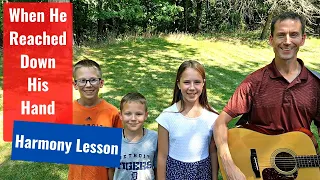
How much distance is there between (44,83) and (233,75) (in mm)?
7321

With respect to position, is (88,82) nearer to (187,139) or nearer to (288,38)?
(187,139)

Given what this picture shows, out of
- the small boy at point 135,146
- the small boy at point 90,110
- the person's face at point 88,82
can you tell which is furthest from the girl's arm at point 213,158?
the person's face at point 88,82

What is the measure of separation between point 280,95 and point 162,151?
2.84ft

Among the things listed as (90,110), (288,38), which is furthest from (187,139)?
(288,38)

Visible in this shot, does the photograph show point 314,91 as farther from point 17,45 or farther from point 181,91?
point 17,45

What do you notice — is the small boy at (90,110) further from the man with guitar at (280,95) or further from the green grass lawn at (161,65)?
the green grass lawn at (161,65)

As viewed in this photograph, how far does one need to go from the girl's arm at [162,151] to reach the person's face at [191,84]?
29cm

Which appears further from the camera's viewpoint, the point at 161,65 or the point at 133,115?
the point at 161,65

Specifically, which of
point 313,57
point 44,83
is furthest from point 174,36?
point 44,83

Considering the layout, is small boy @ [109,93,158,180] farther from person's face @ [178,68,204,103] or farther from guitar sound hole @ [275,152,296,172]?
guitar sound hole @ [275,152,296,172]

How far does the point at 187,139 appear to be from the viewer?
8.07ft

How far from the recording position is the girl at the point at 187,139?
2.46 meters

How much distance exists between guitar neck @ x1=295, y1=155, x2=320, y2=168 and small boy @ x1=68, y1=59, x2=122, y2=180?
1.31m

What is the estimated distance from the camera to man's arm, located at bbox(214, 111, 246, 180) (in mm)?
2396
